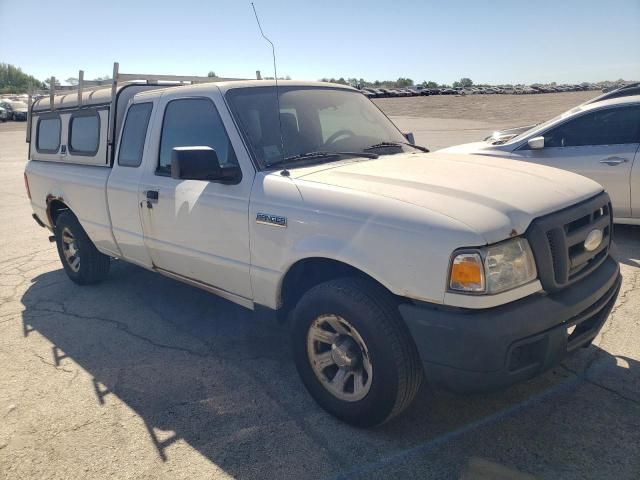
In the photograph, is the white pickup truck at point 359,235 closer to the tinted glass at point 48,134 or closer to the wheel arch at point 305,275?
the wheel arch at point 305,275

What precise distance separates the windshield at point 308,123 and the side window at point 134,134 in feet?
3.33

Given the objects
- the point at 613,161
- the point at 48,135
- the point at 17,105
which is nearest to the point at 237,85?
the point at 48,135

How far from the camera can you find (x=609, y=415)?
2.94 m

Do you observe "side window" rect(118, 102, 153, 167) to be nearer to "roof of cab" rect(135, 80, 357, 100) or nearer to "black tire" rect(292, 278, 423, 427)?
"roof of cab" rect(135, 80, 357, 100)

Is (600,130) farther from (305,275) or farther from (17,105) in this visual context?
(17,105)

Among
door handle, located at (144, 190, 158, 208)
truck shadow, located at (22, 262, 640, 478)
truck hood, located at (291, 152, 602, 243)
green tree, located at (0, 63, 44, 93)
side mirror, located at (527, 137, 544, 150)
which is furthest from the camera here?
green tree, located at (0, 63, 44, 93)

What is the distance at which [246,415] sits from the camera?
3.13m

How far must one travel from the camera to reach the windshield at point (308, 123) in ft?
11.4

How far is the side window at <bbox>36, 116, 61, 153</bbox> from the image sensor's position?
566 cm

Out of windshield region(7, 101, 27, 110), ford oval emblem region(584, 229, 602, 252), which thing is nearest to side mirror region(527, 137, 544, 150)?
ford oval emblem region(584, 229, 602, 252)

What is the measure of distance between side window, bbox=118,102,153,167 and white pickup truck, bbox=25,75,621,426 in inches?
0.7

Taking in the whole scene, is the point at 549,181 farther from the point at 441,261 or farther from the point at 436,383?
the point at 436,383

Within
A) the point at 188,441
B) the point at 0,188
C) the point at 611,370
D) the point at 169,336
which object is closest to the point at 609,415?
the point at 611,370

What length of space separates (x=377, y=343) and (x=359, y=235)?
1.78 ft
